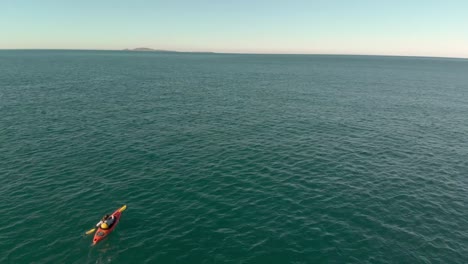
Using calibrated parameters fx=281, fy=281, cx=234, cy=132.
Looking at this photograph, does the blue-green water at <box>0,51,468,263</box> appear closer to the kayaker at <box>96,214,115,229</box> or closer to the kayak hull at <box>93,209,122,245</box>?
the kayak hull at <box>93,209,122,245</box>

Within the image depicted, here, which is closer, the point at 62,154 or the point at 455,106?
the point at 62,154

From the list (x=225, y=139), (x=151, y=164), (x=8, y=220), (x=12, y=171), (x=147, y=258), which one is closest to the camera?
(x=147, y=258)

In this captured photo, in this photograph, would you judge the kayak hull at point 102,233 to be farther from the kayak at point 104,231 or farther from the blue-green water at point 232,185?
the blue-green water at point 232,185

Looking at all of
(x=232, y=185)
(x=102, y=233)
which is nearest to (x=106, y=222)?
(x=102, y=233)

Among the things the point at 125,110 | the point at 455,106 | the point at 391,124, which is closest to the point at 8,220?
the point at 125,110

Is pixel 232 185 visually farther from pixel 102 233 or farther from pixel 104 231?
pixel 102 233

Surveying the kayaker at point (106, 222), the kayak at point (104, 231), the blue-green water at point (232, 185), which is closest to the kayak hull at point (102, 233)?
the kayak at point (104, 231)

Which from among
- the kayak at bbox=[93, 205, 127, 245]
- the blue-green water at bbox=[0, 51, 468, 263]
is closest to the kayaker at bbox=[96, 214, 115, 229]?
the kayak at bbox=[93, 205, 127, 245]

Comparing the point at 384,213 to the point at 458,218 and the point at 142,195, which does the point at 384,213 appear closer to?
the point at 458,218
